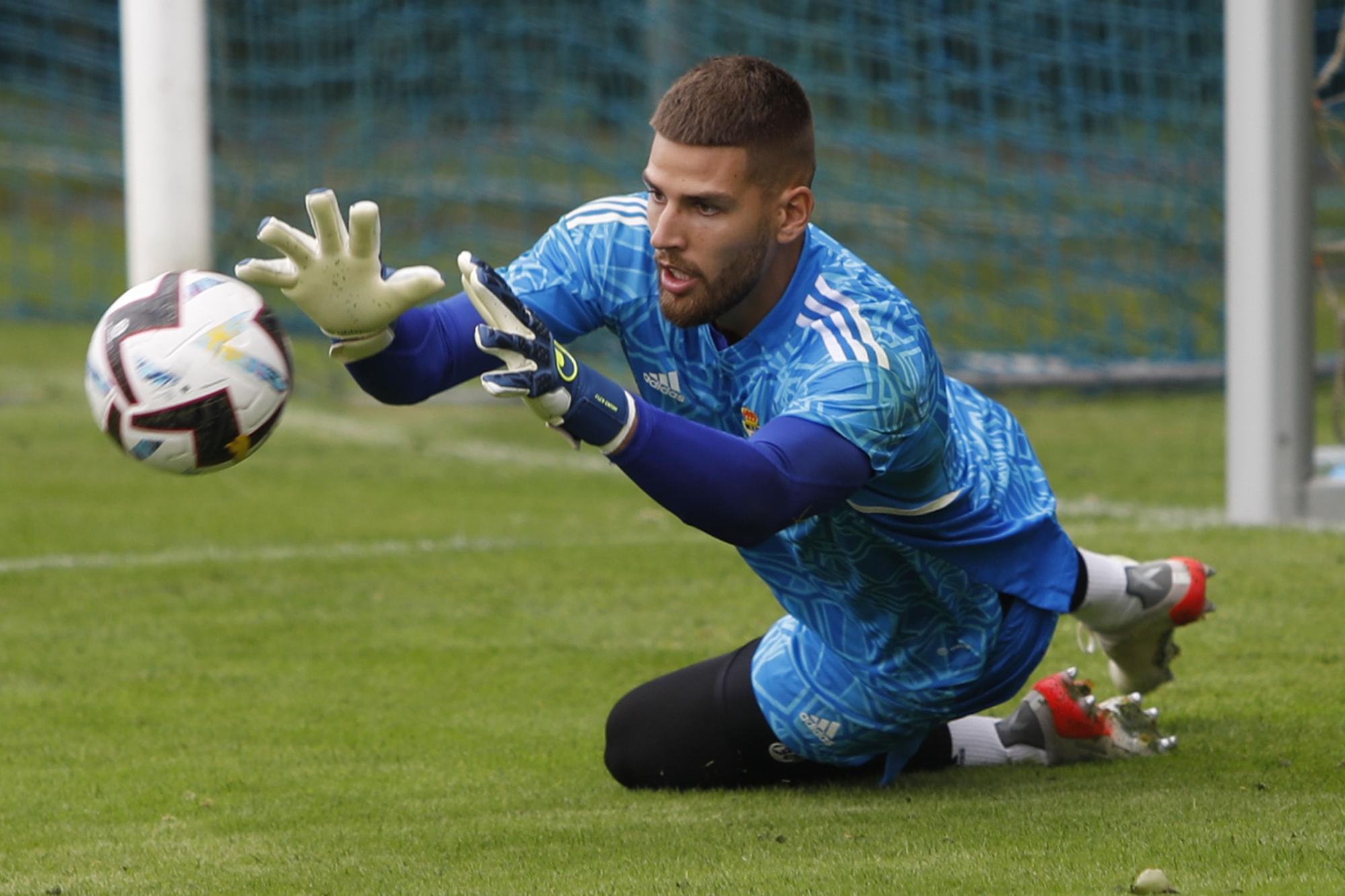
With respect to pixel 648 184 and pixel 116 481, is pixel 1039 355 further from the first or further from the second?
pixel 648 184

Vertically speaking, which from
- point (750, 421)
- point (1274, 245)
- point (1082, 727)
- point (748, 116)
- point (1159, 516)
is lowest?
point (1159, 516)

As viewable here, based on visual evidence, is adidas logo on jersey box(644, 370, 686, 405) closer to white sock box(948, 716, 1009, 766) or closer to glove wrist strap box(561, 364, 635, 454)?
glove wrist strap box(561, 364, 635, 454)

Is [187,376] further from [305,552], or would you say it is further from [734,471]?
[305,552]

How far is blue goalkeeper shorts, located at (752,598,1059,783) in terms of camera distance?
12.4 ft

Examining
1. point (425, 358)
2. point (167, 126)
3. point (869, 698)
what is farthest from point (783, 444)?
point (167, 126)

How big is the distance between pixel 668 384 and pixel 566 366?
75 cm

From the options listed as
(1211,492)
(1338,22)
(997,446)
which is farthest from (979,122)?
(997,446)

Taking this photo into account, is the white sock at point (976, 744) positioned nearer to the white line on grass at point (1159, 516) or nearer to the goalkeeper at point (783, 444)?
the goalkeeper at point (783, 444)

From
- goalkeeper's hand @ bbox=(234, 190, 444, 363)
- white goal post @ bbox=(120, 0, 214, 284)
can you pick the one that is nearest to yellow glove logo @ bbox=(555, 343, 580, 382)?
goalkeeper's hand @ bbox=(234, 190, 444, 363)

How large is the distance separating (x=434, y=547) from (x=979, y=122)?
5531 mm

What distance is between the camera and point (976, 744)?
13.6ft

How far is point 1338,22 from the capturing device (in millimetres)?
10906

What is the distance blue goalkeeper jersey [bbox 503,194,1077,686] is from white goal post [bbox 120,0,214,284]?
4049mm

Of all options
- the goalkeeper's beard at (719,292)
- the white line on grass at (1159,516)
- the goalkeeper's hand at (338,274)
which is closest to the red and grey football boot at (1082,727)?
the goalkeeper's beard at (719,292)
